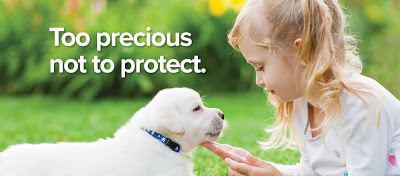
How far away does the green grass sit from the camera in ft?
17.1

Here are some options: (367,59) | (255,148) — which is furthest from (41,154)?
(367,59)

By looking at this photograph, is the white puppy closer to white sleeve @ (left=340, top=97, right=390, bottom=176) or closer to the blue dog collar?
the blue dog collar

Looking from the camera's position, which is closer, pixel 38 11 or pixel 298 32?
pixel 298 32

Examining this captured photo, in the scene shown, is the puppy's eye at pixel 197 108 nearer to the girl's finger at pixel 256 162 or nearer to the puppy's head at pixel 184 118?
the puppy's head at pixel 184 118

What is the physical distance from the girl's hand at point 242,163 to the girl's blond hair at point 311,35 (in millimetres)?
347

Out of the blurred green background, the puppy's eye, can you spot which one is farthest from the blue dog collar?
the blurred green background

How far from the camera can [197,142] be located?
3.65 m

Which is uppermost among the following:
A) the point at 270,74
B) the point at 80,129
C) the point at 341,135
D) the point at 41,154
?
the point at 270,74

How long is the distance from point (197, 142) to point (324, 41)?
2.61 ft

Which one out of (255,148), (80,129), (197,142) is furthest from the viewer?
(80,129)

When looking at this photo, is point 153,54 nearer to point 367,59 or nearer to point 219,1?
point 219,1

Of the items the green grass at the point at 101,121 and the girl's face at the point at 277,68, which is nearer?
the girl's face at the point at 277,68

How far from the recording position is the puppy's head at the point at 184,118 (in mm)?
3541

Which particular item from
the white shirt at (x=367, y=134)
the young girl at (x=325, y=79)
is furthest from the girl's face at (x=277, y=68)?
the white shirt at (x=367, y=134)
